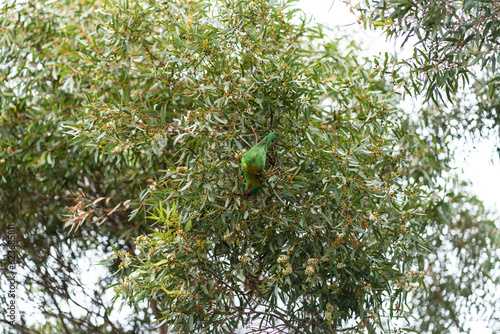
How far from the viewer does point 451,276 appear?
3932 millimetres

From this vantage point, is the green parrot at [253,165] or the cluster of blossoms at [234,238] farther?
the cluster of blossoms at [234,238]

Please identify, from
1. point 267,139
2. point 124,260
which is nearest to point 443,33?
point 267,139

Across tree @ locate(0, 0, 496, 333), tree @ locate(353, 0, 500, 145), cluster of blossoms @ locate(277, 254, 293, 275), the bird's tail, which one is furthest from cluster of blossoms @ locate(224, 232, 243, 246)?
tree @ locate(353, 0, 500, 145)

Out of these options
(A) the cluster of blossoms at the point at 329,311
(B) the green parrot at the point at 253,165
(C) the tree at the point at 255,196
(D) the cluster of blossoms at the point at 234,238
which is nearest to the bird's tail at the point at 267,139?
(B) the green parrot at the point at 253,165

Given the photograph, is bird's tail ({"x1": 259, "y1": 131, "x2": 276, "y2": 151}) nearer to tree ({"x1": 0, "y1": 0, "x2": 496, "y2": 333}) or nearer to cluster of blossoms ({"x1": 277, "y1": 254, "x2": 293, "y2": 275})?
tree ({"x1": 0, "y1": 0, "x2": 496, "y2": 333})

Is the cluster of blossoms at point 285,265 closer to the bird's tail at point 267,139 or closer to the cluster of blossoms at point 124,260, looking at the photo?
the bird's tail at point 267,139

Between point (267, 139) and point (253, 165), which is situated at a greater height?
point (267, 139)

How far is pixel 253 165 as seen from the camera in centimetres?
175

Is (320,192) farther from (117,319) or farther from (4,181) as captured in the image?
(117,319)

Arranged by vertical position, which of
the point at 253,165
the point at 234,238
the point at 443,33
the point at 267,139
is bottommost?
the point at 234,238

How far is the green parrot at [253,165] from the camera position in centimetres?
175

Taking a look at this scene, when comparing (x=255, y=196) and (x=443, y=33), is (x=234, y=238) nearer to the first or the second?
(x=255, y=196)

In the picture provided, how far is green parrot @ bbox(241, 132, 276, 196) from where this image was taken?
1.75 meters

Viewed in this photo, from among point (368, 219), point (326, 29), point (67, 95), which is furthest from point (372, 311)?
point (67, 95)
